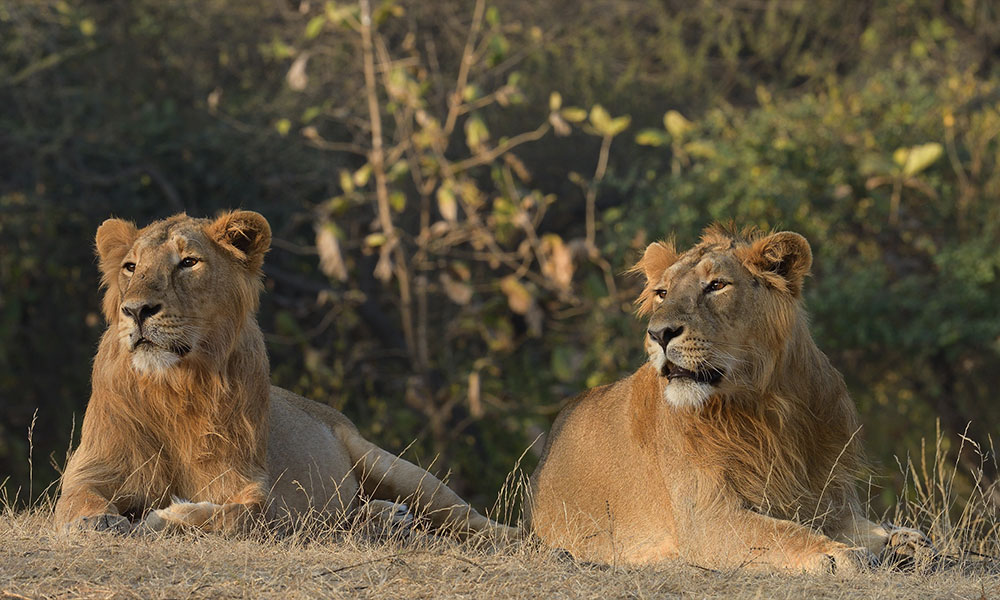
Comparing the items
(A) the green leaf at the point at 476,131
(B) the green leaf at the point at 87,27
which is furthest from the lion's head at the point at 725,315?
(B) the green leaf at the point at 87,27

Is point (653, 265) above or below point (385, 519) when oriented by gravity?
above

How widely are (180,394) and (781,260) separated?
7.42ft

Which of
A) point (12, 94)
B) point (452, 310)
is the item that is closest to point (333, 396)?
point (452, 310)

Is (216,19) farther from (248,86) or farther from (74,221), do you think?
(74,221)

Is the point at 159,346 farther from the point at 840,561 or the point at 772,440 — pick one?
the point at 840,561

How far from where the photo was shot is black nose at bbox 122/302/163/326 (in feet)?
16.5

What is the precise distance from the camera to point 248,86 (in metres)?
12.9

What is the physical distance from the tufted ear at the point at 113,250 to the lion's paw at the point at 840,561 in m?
2.69

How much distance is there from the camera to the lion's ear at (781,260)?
205 inches

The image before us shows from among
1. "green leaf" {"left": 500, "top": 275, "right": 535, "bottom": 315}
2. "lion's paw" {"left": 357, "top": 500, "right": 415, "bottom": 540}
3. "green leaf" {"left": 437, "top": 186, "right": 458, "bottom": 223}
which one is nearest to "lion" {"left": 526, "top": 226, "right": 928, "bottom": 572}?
"lion's paw" {"left": 357, "top": 500, "right": 415, "bottom": 540}

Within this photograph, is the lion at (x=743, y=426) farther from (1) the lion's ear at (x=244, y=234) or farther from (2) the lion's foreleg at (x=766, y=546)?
(1) the lion's ear at (x=244, y=234)

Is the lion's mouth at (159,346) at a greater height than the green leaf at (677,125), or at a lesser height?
lesser

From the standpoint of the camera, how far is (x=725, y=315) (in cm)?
510

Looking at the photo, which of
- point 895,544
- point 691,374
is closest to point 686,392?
point 691,374
